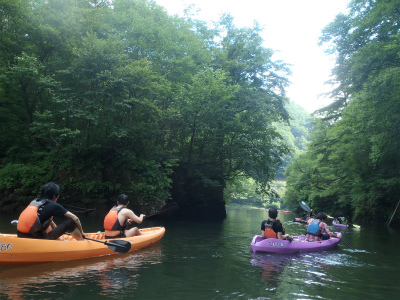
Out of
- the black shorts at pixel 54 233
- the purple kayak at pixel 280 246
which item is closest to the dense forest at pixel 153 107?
the purple kayak at pixel 280 246

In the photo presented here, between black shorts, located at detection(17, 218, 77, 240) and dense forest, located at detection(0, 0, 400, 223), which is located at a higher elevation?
dense forest, located at detection(0, 0, 400, 223)

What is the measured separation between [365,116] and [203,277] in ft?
39.5

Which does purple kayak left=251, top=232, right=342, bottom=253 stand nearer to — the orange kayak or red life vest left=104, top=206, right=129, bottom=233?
red life vest left=104, top=206, right=129, bottom=233


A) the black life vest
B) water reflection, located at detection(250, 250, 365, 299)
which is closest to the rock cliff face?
water reflection, located at detection(250, 250, 365, 299)

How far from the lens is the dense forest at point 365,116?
13219mm

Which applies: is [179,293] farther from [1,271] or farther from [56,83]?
[56,83]

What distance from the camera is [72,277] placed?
189 inches

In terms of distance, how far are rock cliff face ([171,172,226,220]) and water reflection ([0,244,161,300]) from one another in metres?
12.0

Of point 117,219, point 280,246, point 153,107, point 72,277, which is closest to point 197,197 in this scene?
point 153,107

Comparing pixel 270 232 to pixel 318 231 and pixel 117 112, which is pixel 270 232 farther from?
pixel 117 112

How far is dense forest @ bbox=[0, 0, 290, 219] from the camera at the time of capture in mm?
14305

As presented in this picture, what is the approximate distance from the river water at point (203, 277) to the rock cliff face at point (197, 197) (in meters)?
10.5

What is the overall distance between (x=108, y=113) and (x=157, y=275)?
36.5 ft

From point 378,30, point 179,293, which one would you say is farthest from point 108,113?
point 378,30
